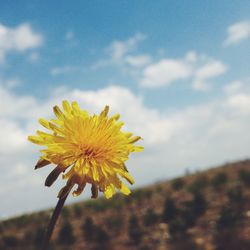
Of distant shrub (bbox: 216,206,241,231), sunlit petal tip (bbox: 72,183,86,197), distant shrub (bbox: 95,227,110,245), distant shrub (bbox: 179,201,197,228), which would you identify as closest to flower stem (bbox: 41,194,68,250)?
sunlit petal tip (bbox: 72,183,86,197)

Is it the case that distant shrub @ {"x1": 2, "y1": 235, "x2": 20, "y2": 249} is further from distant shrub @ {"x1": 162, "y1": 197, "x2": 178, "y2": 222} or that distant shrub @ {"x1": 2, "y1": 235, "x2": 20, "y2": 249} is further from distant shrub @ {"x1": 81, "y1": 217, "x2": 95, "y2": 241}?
distant shrub @ {"x1": 162, "y1": 197, "x2": 178, "y2": 222}

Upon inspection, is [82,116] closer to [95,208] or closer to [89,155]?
[89,155]

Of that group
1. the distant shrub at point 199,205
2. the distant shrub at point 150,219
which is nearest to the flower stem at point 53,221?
the distant shrub at point 199,205

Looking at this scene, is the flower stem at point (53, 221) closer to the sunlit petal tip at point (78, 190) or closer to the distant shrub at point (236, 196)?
the sunlit petal tip at point (78, 190)

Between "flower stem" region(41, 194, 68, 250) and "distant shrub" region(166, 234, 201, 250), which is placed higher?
"distant shrub" region(166, 234, 201, 250)

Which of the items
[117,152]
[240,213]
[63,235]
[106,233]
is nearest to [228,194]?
[240,213]

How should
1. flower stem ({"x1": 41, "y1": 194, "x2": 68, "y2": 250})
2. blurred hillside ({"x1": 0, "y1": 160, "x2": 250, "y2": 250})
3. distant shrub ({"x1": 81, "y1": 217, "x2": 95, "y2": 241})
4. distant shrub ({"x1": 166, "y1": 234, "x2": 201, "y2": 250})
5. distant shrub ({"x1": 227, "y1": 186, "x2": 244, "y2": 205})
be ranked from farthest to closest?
distant shrub ({"x1": 81, "y1": 217, "x2": 95, "y2": 241})
distant shrub ({"x1": 227, "y1": 186, "x2": 244, "y2": 205})
blurred hillside ({"x1": 0, "y1": 160, "x2": 250, "y2": 250})
distant shrub ({"x1": 166, "y1": 234, "x2": 201, "y2": 250})
flower stem ({"x1": 41, "y1": 194, "x2": 68, "y2": 250})

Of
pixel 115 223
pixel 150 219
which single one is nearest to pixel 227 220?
pixel 150 219
